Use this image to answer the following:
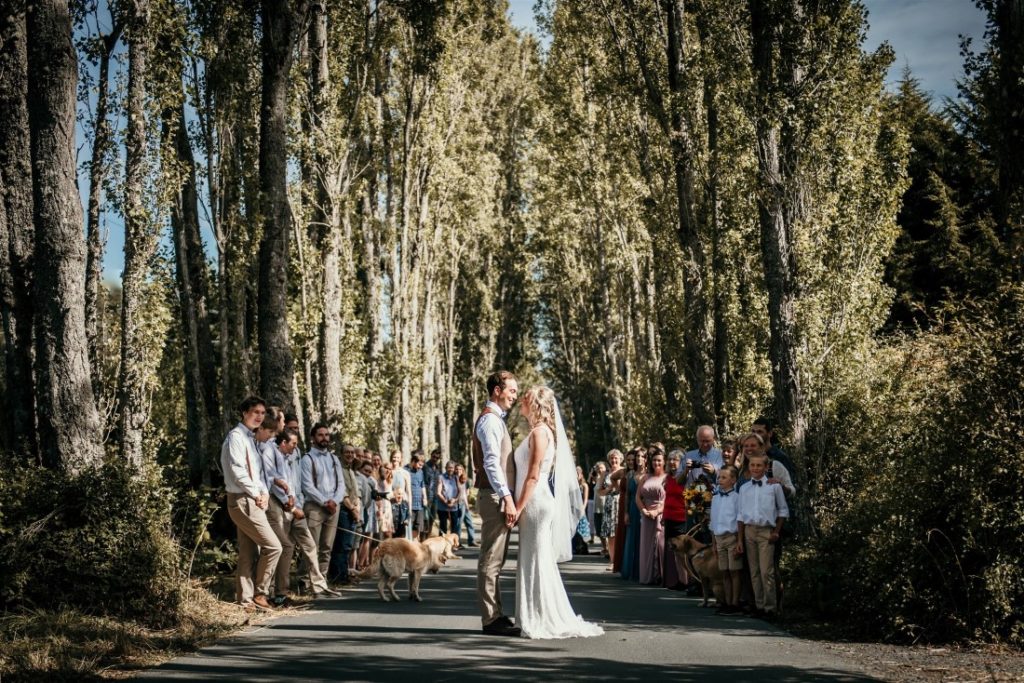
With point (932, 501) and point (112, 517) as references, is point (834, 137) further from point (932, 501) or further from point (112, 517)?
point (112, 517)

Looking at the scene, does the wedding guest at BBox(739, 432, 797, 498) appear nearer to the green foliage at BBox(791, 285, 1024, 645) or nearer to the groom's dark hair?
the green foliage at BBox(791, 285, 1024, 645)

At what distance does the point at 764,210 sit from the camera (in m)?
17.2

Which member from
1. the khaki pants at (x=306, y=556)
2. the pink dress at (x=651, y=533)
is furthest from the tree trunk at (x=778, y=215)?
the khaki pants at (x=306, y=556)

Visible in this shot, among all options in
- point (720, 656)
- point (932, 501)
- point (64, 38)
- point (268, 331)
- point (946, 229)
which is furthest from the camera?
point (946, 229)

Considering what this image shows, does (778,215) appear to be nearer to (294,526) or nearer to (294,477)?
(294,477)

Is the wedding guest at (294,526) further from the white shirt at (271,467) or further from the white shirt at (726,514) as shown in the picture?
the white shirt at (726,514)

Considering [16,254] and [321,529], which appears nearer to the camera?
[16,254]

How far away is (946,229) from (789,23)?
17140 mm

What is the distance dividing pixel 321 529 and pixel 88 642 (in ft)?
23.1

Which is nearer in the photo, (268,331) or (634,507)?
(268,331)

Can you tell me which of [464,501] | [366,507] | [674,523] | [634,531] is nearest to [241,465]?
[674,523]

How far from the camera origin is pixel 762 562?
504 inches

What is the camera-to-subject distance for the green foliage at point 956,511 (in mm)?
10055

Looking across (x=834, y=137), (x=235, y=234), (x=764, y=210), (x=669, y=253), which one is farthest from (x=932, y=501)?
(x=235, y=234)
